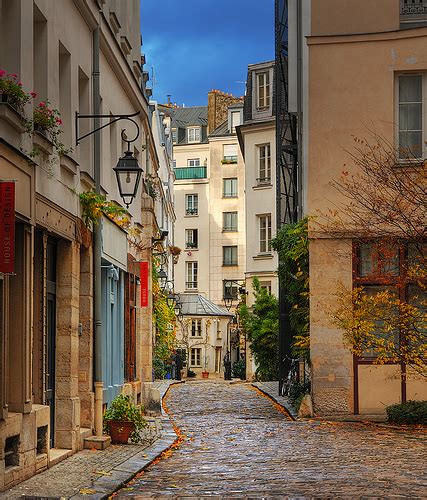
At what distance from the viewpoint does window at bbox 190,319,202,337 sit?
71312 mm

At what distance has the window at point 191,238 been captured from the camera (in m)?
81.8

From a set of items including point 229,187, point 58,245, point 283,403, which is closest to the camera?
point 58,245

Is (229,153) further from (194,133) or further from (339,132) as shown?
(339,132)

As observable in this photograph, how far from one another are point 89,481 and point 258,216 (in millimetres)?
39533

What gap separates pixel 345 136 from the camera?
2177 centimetres

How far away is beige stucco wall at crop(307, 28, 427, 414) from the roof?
7284cm

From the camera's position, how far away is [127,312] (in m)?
23.0

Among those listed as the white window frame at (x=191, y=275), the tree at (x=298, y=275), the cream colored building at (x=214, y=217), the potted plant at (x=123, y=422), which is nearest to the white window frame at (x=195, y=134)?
the cream colored building at (x=214, y=217)

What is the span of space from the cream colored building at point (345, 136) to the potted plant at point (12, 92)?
1053 cm

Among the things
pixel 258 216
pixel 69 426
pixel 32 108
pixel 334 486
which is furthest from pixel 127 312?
pixel 258 216

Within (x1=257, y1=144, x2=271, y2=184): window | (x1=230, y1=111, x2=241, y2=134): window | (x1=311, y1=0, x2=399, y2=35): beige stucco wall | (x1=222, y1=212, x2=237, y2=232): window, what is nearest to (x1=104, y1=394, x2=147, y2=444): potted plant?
(x1=311, y1=0, x2=399, y2=35): beige stucco wall

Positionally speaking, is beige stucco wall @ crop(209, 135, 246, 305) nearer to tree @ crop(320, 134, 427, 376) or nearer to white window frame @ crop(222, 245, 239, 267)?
white window frame @ crop(222, 245, 239, 267)

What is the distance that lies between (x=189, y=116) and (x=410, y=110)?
77.6 meters

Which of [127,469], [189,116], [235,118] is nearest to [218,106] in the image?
[235,118]
